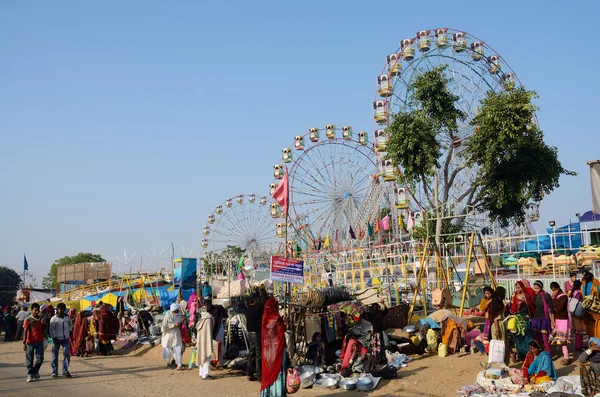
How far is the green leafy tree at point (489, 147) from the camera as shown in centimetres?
1953

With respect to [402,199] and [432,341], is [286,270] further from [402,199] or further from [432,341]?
[402,199]

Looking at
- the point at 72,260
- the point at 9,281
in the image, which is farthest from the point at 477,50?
the point at 72,260

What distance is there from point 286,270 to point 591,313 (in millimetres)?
4980

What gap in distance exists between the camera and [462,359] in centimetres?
1062

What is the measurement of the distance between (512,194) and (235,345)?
38.6 feet

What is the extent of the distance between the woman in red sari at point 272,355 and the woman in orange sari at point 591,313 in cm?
494

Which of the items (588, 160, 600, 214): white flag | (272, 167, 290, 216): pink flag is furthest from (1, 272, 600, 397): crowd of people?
(272, 167, 290, 216): pink flag

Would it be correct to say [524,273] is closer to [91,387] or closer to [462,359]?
[462,359]

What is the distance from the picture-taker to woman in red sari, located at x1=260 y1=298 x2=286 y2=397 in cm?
856

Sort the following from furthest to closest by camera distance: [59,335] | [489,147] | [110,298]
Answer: [110,298] → [489,147] → [59,335]

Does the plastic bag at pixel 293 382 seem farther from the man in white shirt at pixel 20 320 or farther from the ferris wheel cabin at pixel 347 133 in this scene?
the ferris wheel cabin at pixel 347 133

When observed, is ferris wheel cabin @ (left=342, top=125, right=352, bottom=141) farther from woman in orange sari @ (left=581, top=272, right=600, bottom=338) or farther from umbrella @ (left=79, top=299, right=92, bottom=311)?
woman in orange sari @ (left=581, top=272, right=600, bottom=338)

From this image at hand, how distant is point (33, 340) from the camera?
11.5 m

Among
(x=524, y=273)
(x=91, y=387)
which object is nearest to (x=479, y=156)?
(x=524, y=273)
